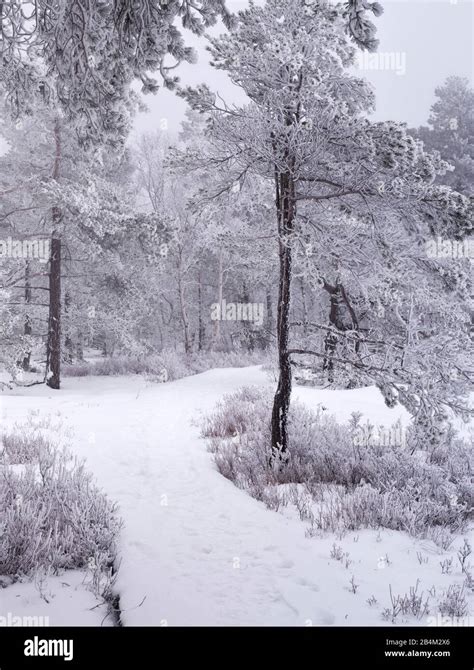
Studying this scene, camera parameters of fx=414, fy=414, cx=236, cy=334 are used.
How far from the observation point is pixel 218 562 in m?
3.50

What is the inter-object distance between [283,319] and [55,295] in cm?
1074

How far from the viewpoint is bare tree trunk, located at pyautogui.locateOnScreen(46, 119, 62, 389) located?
43.2 ft

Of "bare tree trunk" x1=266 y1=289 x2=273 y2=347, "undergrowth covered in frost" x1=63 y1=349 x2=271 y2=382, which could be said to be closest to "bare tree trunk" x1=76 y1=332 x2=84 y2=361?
"undergrowth covered in frost" x1=63 y1=349 x2=271 y2=382

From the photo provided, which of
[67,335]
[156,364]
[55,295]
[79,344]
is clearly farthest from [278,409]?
[79,344]

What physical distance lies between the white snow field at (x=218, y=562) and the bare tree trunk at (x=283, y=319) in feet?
3.30

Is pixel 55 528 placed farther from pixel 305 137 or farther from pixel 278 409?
pixel 305 137

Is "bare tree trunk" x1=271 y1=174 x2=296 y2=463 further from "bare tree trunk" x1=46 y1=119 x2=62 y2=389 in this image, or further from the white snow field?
"bare tree trunk" x1=46 y1=119 x2=62 y2=389

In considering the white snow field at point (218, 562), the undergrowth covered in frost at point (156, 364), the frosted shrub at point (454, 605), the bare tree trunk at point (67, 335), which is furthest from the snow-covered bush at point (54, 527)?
the undergrowth covered in frost at point (156, 364)

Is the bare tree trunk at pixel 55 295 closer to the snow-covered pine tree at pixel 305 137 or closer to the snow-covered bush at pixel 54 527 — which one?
the snow-covered pine tree at pixel 305 137

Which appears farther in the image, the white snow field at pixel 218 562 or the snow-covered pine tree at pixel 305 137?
the snow-covered pine tree at pixel 305 137

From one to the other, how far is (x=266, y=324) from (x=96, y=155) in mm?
22109

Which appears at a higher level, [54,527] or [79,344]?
[79,344]

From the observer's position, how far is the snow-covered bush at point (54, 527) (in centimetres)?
295

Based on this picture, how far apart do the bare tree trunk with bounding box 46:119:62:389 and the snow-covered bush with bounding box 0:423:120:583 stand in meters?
10.5
